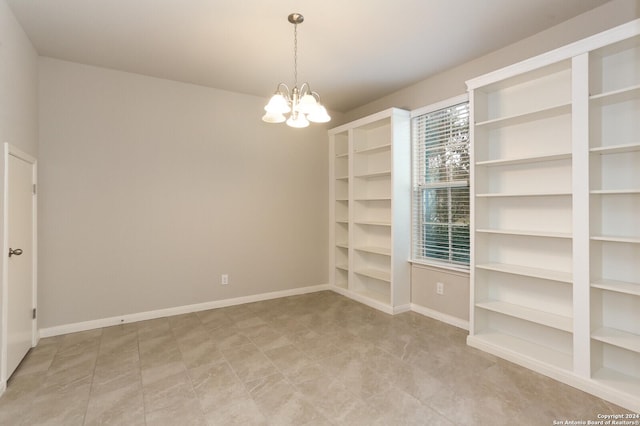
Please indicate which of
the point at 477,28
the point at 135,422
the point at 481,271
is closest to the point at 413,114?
the point at 477,28

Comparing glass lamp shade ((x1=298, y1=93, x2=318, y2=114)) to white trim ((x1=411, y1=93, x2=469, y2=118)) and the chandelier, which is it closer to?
the chandelier

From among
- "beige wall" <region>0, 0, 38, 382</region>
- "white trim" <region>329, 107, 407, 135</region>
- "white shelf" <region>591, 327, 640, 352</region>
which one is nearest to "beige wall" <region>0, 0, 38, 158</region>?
"beige wall" <region>0, 0, 38, 382</region>

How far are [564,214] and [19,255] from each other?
15.1 ft

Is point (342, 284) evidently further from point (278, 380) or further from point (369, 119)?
point (278, 380)

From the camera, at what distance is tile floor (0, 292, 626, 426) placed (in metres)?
2.02

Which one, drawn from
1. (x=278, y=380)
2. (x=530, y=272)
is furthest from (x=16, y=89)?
(x=530, y=272)

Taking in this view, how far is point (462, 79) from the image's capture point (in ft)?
11.5

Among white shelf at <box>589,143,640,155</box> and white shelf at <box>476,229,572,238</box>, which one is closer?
white shelf at <box>589,143,640,155</box>

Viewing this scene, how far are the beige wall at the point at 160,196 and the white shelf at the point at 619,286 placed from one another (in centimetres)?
343

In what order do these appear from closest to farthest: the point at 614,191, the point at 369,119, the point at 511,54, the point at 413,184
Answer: the point at 614,191 < the point at 511,54 < the point at 413,184 < the point at 369,119

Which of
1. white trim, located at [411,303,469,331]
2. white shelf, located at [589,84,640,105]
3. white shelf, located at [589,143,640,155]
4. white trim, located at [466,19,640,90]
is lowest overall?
white trim, located at [411,303,469,331]

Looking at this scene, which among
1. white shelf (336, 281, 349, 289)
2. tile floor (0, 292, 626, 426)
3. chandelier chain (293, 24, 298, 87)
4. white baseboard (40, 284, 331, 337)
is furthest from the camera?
white shelf (336, 281, 349, 289)

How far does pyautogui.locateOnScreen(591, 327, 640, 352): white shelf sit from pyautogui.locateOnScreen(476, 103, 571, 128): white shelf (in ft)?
5.57

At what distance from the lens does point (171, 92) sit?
3.89m
